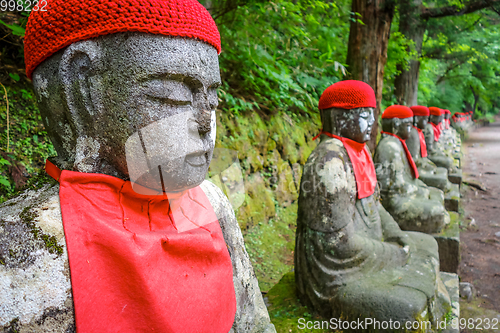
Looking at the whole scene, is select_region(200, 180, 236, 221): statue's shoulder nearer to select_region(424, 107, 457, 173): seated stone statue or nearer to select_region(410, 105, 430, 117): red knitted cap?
select_region(410, 105, 430, 117): red knitted cap

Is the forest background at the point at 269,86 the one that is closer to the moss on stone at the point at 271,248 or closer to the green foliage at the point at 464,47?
the moss on stone at the point at 271,248

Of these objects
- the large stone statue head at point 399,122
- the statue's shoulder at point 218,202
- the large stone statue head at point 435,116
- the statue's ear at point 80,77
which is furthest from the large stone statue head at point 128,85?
the large stone statue head at point 435,116

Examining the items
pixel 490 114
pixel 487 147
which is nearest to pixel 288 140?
pixel 487 147

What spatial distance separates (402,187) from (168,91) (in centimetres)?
364

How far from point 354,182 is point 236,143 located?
2.18 meters

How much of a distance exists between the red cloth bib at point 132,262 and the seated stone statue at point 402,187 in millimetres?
3266

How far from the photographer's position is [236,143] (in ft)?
14.4

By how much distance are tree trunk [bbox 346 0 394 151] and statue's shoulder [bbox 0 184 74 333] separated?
180 inches

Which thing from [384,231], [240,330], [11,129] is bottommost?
[384,231]

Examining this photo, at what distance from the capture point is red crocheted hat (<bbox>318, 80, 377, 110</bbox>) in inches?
98.2

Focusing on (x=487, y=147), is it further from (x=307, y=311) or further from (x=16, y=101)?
(x=16, y=101)

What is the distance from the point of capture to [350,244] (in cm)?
237

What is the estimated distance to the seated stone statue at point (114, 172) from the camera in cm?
89

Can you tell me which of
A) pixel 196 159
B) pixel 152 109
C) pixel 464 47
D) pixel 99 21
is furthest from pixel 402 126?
pixel 464 47
